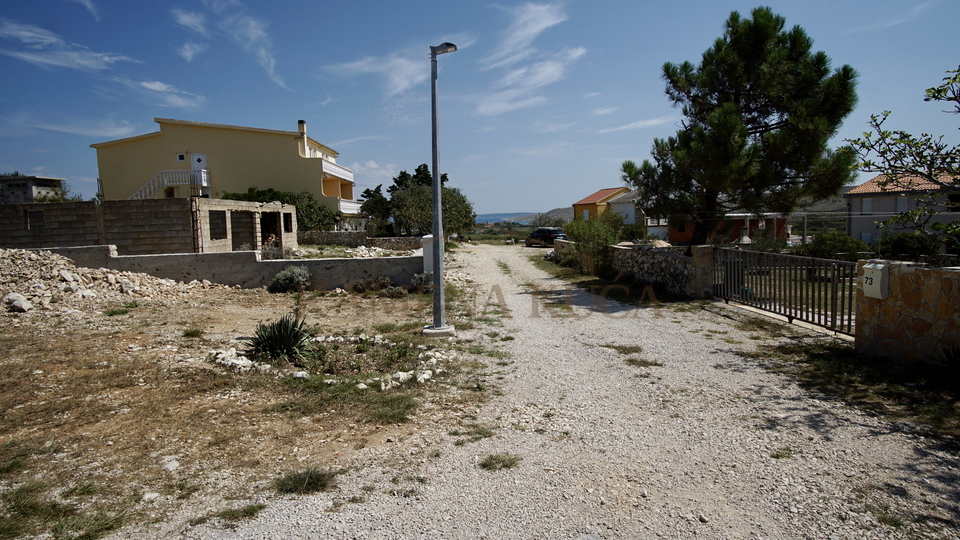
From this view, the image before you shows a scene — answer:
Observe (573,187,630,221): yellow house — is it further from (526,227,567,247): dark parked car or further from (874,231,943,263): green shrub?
(874,231,943,263): green shrub

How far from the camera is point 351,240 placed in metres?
30.9

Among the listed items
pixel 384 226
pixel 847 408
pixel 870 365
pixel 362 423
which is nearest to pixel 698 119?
pixel 870 365

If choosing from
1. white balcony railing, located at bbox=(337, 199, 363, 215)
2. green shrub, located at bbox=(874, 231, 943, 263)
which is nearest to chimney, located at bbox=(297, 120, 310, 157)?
white balcony railing, located at bbox=(337, 199, 363, 215)

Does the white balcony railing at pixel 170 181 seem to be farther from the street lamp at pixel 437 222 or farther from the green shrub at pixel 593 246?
the street lamp at pixel 437 222

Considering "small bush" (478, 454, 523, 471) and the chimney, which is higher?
the chimney

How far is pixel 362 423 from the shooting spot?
510cm

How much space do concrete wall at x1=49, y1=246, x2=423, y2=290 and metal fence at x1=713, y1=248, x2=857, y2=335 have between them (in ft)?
26.6

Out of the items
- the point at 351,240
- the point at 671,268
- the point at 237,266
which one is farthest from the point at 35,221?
the point at 671,268

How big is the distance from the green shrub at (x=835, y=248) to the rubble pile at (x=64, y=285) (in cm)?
1821

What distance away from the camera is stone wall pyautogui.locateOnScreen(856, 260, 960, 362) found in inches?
240

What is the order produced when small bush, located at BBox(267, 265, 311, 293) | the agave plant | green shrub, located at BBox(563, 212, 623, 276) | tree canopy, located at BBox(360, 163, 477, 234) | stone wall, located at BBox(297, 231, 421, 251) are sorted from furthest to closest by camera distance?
1. tree canopy, located at BBox(360, 163, 477, 234)
2. stone wall, located at BBox(297, 231, 421, 251)
3. green shrub, located at BBox(563, 212, 623, 276)
4. small bush, located at BBox(267, 265, 311, 293)
5. the agave plant

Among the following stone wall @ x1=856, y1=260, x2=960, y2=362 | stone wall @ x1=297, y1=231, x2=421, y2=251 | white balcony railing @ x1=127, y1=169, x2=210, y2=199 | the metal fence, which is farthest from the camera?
stone wall @ x1=297, y1=231, x2=421, y2=251

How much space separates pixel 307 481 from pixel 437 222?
5.73 m

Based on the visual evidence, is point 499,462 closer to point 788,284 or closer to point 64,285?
point 788,284
